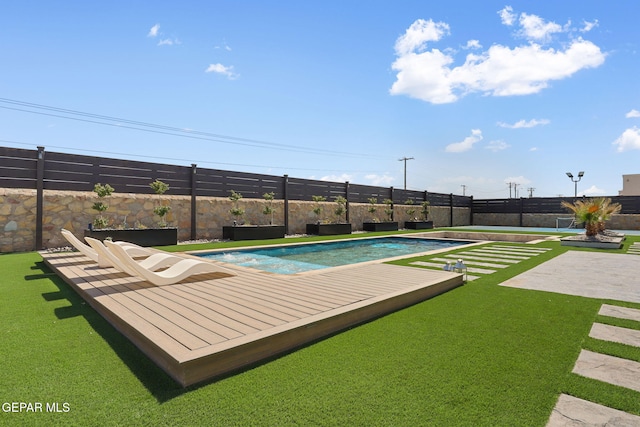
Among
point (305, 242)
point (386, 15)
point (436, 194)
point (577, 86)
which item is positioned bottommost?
point (305, 242)

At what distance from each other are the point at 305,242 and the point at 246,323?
9125 millimetres

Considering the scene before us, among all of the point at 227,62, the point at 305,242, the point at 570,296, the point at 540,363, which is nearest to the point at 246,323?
the point at 540,363

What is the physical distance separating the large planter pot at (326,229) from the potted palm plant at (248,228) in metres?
1.88

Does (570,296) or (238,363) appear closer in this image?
(238,363)

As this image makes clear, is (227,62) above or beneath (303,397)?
above

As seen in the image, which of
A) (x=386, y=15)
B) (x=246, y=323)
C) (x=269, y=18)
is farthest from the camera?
(x=269, y=18)

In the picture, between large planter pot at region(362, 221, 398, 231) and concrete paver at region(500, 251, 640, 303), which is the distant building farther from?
concrete paver at region(500, 251, 640, 303)

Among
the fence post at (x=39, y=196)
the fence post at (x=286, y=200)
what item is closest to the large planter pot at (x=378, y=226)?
the fence post at (x=286, y=200)

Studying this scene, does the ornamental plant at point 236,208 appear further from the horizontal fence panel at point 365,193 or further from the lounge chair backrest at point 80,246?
the lounge chair backrest at point 80,246

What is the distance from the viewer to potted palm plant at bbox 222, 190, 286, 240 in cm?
1237

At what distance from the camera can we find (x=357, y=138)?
2016cm

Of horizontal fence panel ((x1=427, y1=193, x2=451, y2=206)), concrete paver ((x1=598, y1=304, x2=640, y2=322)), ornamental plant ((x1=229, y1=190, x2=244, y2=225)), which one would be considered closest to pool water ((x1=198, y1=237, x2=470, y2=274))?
ornamental plant ((x1=229, y1=190, x2=244, y2=225))

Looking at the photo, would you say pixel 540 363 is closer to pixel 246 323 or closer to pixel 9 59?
pixel 246 323

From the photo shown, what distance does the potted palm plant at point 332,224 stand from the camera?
15375 mm
